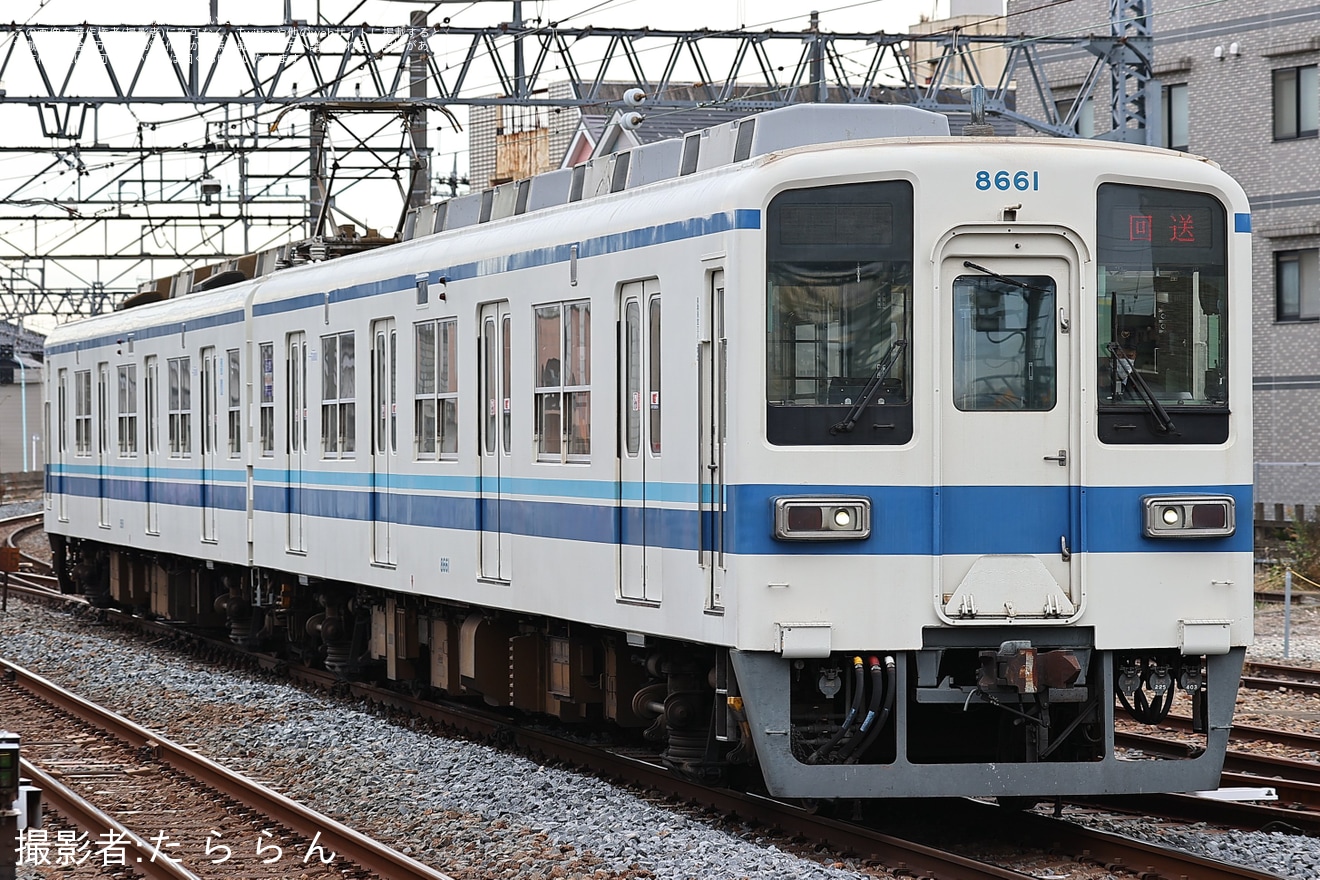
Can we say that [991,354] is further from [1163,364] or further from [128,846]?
[128,846]

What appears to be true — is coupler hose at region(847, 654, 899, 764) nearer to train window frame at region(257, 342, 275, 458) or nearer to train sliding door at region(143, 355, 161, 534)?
train window frame at region(257, 342, 275, 458)

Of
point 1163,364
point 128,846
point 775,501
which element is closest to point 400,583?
point 128,846

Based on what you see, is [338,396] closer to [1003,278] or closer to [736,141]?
[736,141]

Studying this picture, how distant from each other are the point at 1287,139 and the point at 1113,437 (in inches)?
843

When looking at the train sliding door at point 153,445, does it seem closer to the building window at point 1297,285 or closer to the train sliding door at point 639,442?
the train sliding door at point 639,442

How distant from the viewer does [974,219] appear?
8.48 metres

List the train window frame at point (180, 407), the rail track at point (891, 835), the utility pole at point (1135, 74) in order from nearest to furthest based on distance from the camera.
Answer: the rail track at point (891, 835)
the train window frame at point (180, 407)
the utility pole at point (1135, 74)

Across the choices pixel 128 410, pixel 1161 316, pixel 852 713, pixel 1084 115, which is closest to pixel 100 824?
pixel 852 713

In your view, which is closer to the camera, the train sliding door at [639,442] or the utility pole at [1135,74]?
the train sliding door at [639,442]

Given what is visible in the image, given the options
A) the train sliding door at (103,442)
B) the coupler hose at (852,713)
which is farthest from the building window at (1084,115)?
the coupler hose at (852,713)

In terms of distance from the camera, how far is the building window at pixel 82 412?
21547 mm

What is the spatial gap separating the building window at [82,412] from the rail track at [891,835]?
10.7 metres

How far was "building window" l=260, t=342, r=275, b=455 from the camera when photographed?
1555cm

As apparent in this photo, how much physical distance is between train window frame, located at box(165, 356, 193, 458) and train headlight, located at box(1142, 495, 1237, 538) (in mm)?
11147
